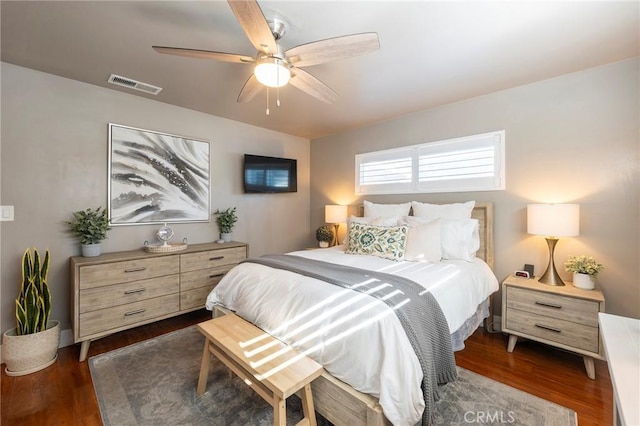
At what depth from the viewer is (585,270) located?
215cm

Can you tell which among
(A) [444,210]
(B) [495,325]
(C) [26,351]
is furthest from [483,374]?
(C) [26,351]

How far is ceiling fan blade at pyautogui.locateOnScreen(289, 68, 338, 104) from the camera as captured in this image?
1.88 meters

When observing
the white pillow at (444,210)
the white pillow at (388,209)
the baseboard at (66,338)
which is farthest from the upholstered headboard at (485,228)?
the baseboard at (66,338)

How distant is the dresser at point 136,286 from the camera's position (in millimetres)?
2234

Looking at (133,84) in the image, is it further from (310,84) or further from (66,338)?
(66,338)

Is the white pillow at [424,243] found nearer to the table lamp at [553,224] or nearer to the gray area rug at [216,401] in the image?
the table lamp at [553,224]

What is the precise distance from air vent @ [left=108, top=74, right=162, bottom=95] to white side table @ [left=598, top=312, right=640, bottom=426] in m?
3.61

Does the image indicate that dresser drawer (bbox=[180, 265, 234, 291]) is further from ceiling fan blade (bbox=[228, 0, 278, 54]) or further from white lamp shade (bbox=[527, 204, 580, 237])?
white lamp shade (bbox=[527, 204, 580, 237])

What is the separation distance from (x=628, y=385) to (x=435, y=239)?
5.80 ft

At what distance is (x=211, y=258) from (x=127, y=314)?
0.89 metres

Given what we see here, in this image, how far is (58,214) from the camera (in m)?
2.47

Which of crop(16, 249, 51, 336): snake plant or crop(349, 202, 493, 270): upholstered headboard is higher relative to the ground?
crop(349, 202, 493, 270): upholstered headboard

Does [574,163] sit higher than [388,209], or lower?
higher
